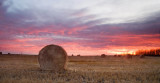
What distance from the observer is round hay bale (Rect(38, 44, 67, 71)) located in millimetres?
16641

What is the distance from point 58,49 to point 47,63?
5.61 ft

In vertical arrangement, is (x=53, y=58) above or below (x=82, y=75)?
above

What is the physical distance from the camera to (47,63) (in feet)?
54.9

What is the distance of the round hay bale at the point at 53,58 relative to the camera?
16.6m

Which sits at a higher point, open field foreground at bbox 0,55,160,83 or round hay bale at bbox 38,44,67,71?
round hay bale at bbox 38,44,67,71

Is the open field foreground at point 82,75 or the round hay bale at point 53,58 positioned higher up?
the round hay bale at point 53,58

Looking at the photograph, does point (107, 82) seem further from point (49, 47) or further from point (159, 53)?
point (159, 53)

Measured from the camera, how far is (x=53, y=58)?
16.8 metres

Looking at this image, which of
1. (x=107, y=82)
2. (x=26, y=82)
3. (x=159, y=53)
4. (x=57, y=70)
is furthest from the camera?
(x=159, y=53)

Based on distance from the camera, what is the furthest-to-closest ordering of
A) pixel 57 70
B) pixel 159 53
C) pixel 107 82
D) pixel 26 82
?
1. pixel 159 53
2. pixel 57 70
3. pixel 107 82
4. pixel 26 82

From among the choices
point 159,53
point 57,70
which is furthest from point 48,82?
point 159,53

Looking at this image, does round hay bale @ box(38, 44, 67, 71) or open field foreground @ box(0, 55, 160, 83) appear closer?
open field foreground @ box(0, 55, 160, 83)

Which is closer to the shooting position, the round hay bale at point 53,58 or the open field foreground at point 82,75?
the open field foreground at point 82,75

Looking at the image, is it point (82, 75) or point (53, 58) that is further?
point (53, 58)
